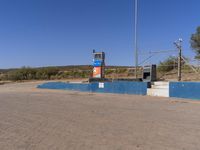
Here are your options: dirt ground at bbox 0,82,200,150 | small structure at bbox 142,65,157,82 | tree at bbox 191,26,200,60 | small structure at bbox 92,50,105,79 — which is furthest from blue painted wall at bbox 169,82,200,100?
tree at bbox 191,26,200,60

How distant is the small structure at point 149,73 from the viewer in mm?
26106

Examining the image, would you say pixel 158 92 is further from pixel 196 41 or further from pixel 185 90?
pixel 196 41

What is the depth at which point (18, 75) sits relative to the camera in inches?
2675

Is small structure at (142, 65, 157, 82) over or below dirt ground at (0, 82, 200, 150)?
over

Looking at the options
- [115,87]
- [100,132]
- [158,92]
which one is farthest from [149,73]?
[100,132]

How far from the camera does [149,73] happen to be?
26641 millimetres

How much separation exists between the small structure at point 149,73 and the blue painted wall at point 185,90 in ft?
16.2

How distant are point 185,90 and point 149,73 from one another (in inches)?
269

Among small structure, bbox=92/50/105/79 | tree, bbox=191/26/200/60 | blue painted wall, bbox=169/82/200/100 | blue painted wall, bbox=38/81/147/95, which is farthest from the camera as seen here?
tree, bbox=191/26/200/60

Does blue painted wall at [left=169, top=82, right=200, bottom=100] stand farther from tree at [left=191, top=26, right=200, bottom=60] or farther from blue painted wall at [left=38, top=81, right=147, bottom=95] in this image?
tree at [left=191, top=26, right=200, bottom=60]

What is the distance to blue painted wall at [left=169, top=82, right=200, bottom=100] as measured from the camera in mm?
19234

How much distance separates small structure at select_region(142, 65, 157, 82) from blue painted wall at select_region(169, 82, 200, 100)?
16.2 feet

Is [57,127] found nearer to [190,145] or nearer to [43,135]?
[43,135]

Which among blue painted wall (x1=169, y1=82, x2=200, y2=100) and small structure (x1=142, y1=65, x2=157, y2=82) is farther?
small structure (x1=142, y1=65, x2=157, y2=82)
